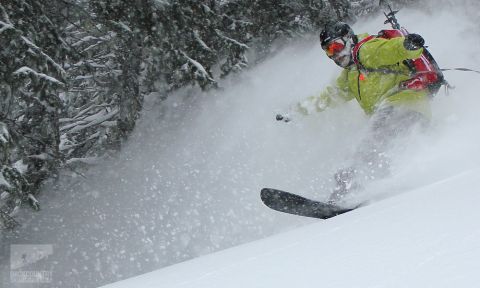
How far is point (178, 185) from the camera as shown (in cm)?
888

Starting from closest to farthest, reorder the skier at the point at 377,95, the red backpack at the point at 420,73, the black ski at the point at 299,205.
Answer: the black ski at the point at 299,205 < the skier at the point at 377,95 < the red backpack at the point at 420,73

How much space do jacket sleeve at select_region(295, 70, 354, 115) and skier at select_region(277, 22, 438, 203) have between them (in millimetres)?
415

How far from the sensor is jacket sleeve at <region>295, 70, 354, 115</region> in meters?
6.61

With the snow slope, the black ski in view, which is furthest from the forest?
the snow slope

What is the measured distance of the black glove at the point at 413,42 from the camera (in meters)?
5.27

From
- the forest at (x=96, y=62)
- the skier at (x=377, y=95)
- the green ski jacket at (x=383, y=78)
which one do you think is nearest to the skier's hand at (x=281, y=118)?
the green ski jacket at (x=383, y=78)

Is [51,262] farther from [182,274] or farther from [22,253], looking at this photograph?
[182,274]

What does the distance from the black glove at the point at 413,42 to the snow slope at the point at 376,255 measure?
216cm

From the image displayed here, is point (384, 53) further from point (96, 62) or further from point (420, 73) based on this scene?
point (96, 62)

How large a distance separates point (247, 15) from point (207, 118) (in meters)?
2.80

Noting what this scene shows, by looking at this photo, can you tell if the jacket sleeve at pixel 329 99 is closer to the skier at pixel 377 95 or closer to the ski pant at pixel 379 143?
the skier at pixel 377 95

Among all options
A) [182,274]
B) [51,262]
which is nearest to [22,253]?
[51,262]
